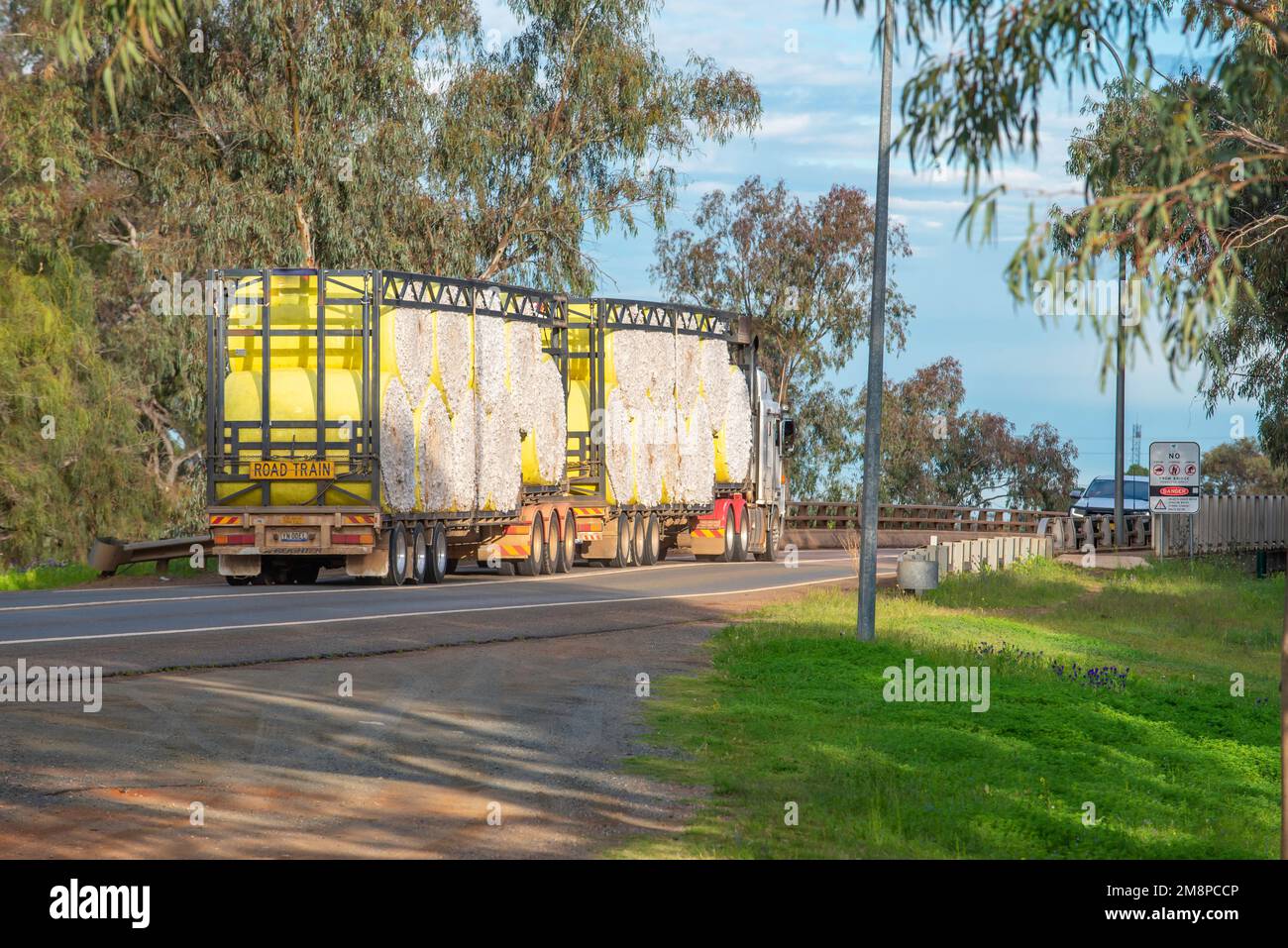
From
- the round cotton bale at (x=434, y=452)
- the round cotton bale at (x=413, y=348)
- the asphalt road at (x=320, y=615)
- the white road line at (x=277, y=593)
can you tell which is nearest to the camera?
the asphalt road at (x=320, y=615)

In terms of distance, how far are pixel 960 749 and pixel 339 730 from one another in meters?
4.41

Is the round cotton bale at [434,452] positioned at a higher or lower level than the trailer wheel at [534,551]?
higher

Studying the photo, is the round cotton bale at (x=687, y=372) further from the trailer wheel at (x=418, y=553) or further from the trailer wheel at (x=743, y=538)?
the trailer wheel at (x=418, y=553)

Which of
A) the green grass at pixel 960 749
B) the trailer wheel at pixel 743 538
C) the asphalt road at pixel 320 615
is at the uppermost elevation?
the trailer wheel at pixel 743 538

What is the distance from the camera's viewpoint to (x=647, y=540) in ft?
121

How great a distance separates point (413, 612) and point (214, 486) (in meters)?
6.47

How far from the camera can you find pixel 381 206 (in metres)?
39.2

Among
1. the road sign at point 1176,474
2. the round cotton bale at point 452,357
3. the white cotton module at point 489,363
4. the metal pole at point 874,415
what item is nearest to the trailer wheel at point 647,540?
the white cotton module at point 489,363

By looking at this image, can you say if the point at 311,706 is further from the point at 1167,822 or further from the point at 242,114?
the point at 242,114

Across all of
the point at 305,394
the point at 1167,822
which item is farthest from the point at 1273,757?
the point at 305,394

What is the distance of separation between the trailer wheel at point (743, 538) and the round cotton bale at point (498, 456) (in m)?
10.7

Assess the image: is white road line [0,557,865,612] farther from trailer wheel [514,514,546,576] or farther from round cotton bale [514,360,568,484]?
round cotton bale [514,360,568,484]

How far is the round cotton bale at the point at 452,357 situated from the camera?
2819 centimetres

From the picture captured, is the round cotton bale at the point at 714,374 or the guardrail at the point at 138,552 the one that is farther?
the round cotton bale at the point at 714,374
